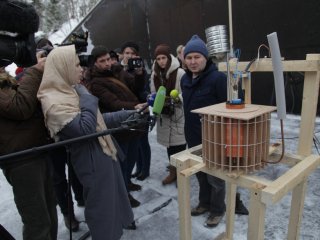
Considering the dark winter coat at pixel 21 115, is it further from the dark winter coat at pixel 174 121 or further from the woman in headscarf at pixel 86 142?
the dark winter coat at pixel 174 121

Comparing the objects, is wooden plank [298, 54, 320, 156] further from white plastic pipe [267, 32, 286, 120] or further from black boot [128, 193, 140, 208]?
black boot [128, 193, 140, 208]

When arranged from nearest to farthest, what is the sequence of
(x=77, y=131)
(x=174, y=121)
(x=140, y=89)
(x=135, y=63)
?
(x=77, y=131) < (x=135, y=63) < (x=140, y=89) < (x=174, y=121)

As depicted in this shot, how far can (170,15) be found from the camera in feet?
22.2

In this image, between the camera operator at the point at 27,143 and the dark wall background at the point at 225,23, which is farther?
the dark wall background at the point at 225,23

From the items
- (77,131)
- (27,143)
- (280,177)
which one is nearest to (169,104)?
(77,131)

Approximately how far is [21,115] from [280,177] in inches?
58.5

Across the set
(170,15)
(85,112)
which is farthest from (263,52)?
(85,112)

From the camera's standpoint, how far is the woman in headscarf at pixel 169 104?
10.3 feet

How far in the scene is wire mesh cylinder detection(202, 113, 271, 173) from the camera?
51.2 inches

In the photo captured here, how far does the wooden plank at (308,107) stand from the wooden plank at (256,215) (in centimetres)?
50

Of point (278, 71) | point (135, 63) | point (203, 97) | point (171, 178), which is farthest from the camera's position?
point (171, 178)

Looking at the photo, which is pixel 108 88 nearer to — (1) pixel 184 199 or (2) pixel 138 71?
(2) pixel 138 71

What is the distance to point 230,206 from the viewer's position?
2191 mm

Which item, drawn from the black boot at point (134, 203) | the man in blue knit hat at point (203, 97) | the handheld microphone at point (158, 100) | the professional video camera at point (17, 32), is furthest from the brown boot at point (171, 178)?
the professional video camera at point (17, 32)
